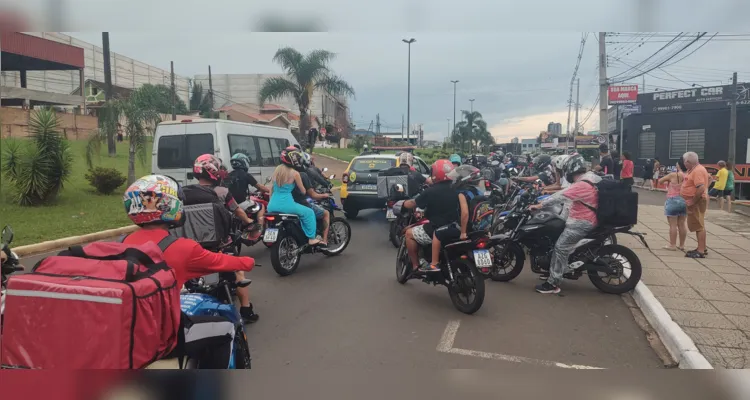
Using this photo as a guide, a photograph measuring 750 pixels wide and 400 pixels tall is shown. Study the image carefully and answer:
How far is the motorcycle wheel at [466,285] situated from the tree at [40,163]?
9.66 meters

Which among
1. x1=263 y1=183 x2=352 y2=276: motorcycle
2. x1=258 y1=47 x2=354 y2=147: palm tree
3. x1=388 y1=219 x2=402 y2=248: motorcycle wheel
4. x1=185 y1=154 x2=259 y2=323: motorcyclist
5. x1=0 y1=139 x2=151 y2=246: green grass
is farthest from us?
x1=258 y1=47 x2=354 y2=147: palm tree

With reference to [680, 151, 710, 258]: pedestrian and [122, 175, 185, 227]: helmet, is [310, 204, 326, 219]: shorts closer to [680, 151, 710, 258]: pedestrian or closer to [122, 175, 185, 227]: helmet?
[122, 175, 185, 227]: helmet

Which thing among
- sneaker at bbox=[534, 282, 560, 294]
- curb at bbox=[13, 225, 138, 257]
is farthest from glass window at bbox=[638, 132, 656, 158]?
curb at bbox=[13, 225, 138, 257]

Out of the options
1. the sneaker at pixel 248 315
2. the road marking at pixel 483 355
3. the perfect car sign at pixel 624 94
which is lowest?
the road marking at pixel 483 355

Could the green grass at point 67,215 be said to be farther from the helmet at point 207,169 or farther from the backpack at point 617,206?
the backpack at point 617,206

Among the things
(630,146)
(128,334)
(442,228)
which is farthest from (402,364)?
(630,146)

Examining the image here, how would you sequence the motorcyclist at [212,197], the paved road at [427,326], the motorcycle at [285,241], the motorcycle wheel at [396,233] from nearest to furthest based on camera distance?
the paved road at [427,326] → the motorcyclist at [212,197] → the motorcycle at [285,241] → the motorcycle wheel at [396,233]

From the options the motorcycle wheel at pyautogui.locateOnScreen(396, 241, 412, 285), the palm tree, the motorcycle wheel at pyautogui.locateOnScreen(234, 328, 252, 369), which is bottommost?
the motorcycle wheel at pyautogui.locateOnScreen(396, 241, 412, 285)

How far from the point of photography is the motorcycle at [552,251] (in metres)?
5.54

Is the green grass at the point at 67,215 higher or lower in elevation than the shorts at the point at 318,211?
lower

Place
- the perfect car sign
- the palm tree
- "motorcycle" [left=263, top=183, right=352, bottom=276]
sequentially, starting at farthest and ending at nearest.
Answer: the perfect car sign
the palm tree
"motorcycle" [left=263, top=183, right=352, bottom=276]

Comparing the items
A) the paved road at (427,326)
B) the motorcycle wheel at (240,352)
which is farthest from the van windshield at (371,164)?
the motorcycle wheel at (240,352)

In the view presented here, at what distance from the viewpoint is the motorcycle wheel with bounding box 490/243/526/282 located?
20.3 ft

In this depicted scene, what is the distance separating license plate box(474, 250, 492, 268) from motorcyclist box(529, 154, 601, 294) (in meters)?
1.09
